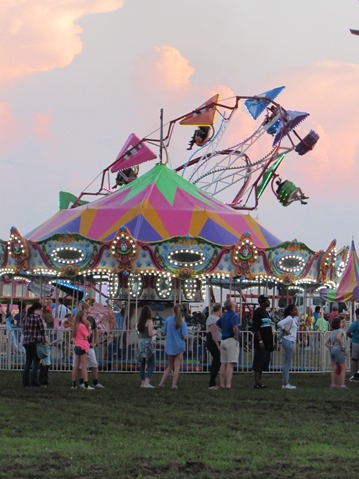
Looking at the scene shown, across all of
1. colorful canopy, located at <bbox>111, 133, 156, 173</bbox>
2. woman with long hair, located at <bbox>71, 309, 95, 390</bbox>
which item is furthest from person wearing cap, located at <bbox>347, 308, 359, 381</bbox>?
colorful canopy, located at <bbox>111, 133, 156, 173</bbox>

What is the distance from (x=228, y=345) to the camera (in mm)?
18172

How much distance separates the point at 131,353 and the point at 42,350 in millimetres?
5589

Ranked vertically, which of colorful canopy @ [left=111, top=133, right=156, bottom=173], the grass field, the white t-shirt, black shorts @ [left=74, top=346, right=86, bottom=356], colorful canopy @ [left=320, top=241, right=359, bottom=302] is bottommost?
the grass field

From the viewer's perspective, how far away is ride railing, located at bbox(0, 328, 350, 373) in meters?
23.2

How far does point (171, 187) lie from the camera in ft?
92.0

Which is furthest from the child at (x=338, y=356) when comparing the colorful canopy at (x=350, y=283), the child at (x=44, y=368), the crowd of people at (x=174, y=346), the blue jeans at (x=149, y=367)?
the colorful canopy at (x=350, y=283)

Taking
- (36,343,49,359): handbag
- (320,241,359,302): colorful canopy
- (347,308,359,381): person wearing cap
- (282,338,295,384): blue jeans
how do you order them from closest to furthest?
(36,343,49,359): handbag → (282,338,295,384): blue jeans → (347,308,359,381): person wearing cap → (320,241,359,302): colorful canopy

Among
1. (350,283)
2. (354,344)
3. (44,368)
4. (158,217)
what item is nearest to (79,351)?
(44,368)

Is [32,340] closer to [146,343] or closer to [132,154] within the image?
[146,343]

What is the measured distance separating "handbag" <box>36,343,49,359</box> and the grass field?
64cm

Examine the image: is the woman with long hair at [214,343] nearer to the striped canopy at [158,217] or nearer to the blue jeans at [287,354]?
the blue jeans at [287,354]

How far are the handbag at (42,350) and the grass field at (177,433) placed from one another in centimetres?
Answer: 64

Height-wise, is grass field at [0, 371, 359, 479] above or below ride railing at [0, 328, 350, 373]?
below

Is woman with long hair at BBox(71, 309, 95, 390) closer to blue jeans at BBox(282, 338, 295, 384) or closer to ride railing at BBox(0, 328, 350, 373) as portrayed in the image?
blue jeans at BBox(282, 338, 295, 384)
